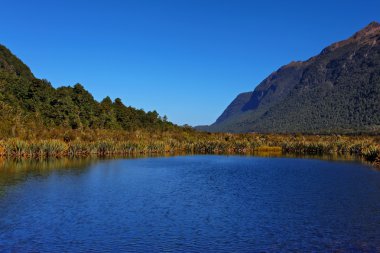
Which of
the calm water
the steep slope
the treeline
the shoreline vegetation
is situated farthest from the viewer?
the steep slope

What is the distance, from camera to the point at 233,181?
152 feet

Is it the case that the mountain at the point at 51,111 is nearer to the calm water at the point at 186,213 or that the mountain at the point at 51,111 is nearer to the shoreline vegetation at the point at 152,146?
the shoreline vegetation at the point at 152,146

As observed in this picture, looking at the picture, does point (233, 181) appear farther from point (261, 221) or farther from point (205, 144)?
point (205, 144)

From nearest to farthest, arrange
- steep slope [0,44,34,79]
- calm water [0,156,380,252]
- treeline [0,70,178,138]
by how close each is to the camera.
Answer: calm water [0,156,380,252] < treeline [0,70,178,138] < steep slope [0,44,34,79]

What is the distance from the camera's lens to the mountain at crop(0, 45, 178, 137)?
283 ft

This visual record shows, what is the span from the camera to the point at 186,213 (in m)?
28.9

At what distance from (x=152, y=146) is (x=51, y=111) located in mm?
26542

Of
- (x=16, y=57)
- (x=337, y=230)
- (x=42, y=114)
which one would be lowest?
(x=337, y=230)

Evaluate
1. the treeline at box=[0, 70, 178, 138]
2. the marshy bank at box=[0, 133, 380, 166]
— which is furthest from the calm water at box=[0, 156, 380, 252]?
the treeline at box=[0, 70, 178, 138]

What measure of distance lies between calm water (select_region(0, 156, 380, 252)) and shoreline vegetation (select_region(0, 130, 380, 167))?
2376 centimetres

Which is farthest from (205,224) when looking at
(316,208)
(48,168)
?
(48,168)

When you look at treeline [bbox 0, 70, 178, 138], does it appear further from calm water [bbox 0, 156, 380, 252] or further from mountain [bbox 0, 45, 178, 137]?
calm water [bbox 0, 156, 380, 252]

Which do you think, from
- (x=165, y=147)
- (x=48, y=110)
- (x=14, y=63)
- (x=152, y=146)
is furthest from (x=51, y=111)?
(x=14, y=63)

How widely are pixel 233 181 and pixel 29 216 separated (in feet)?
78.9
